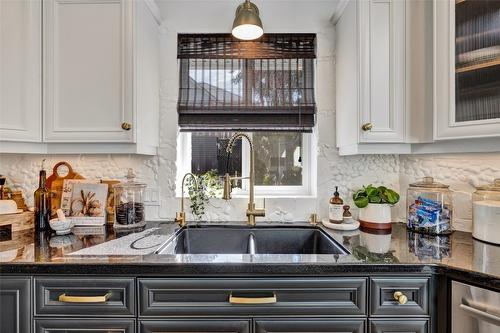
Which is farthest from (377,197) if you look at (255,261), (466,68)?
(255,261)

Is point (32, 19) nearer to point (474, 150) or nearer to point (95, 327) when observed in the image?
point (95, 327)

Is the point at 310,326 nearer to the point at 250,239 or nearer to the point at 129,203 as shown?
the point at 250,239

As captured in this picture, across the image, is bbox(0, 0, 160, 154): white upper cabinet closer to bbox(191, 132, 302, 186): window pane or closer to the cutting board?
the cutting board

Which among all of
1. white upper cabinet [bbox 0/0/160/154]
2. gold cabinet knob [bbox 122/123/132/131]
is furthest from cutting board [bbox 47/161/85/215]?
gold cabinet knob [bbox 122/123/132/131]

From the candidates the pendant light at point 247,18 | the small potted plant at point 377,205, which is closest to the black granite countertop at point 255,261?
the small potted plant at point 377,205

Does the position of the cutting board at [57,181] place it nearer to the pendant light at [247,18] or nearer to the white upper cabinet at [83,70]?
the white upper cabinet at [83,70]

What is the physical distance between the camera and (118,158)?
5.84 ft

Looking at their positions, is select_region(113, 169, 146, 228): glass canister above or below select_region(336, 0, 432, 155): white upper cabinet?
below

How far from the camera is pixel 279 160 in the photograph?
1939 millimetres

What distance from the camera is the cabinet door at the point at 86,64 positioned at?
1438mm

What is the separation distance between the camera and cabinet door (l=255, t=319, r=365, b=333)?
1053 millimetres

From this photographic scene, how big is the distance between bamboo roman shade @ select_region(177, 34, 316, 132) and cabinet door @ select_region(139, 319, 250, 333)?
1125 mm

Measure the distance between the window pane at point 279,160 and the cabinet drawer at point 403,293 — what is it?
96cm

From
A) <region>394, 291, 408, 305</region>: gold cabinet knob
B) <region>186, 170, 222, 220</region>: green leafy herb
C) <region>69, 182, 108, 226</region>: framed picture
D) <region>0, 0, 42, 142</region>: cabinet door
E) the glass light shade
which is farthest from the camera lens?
<region>186, 170, 222, 220</region>: green leafy herb
